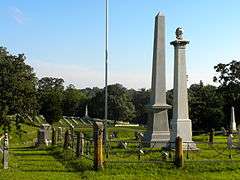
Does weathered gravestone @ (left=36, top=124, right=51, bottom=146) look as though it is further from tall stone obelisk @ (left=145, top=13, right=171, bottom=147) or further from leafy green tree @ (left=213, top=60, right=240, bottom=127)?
leafy green tree @ (left=213, top=60, right=240, bottom=127)

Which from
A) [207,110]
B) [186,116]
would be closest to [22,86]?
[186,116]

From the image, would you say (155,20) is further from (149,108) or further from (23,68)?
(23,68)

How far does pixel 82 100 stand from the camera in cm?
12025

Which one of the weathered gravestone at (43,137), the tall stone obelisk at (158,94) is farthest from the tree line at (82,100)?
the tall stone obelisk at (158,94)

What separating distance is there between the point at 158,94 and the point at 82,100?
310 feet

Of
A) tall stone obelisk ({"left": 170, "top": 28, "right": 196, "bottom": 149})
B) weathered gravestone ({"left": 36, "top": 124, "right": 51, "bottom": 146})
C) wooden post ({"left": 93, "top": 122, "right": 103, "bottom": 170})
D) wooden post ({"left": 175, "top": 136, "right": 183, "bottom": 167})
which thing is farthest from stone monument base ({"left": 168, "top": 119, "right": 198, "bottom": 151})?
weathered gravestone ({"left": 36, "top": 124, "right": 51, "bottom": 146})

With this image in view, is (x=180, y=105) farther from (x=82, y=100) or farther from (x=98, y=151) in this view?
(x=82, y=100)

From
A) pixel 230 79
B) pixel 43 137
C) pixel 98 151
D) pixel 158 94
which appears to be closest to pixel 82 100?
pixel 230 79

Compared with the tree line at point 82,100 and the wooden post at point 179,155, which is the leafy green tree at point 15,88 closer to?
the tree line at point 82,100

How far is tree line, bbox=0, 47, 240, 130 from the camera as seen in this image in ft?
163

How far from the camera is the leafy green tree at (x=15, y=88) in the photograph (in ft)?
160

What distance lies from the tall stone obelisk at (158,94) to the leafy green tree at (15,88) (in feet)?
81.3

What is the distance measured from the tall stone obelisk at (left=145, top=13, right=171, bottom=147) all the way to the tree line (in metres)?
24.3

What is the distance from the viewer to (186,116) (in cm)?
2428
